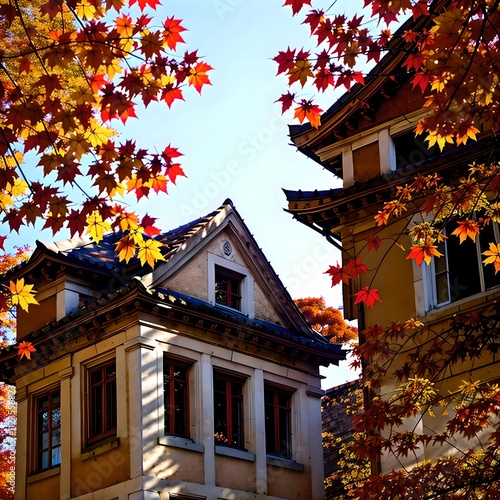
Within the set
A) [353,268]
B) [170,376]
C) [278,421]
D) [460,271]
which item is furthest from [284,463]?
[353,268]

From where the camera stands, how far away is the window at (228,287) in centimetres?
2373

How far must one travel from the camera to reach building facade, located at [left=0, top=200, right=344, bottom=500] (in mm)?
20219

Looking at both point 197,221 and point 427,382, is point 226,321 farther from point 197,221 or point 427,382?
point 427,382

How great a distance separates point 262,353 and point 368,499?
42.7 feet

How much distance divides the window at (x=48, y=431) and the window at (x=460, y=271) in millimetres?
10095

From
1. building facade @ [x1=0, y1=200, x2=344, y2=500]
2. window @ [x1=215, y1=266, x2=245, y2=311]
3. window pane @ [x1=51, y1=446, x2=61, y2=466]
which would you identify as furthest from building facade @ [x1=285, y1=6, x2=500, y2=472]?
window pane @ [x1=51, y1=446, x2=61, y2=466]

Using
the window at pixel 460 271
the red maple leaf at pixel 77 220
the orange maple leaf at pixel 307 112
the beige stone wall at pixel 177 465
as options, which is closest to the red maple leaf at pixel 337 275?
the orange maple leaf at pixel 307 112

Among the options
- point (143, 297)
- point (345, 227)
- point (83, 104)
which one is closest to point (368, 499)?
point (83, 104)

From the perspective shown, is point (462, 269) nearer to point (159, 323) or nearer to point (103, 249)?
point (159, 323)

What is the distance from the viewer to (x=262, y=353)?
23.4m

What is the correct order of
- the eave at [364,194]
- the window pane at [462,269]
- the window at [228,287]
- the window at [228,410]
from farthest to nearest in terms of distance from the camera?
the window at [228,287]
the window at [228,410]
the eave at [364,194]
the window pane at [462,269]

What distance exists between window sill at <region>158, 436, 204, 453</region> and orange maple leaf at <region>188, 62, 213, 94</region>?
39.3 ft

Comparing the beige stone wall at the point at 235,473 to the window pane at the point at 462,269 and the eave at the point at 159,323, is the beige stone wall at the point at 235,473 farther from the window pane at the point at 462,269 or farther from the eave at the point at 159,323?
the window pane at the point at 462,269

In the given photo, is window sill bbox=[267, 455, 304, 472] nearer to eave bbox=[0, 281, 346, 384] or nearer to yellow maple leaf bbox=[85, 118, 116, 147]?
eave bbox=[0, 281, 346, 384]
